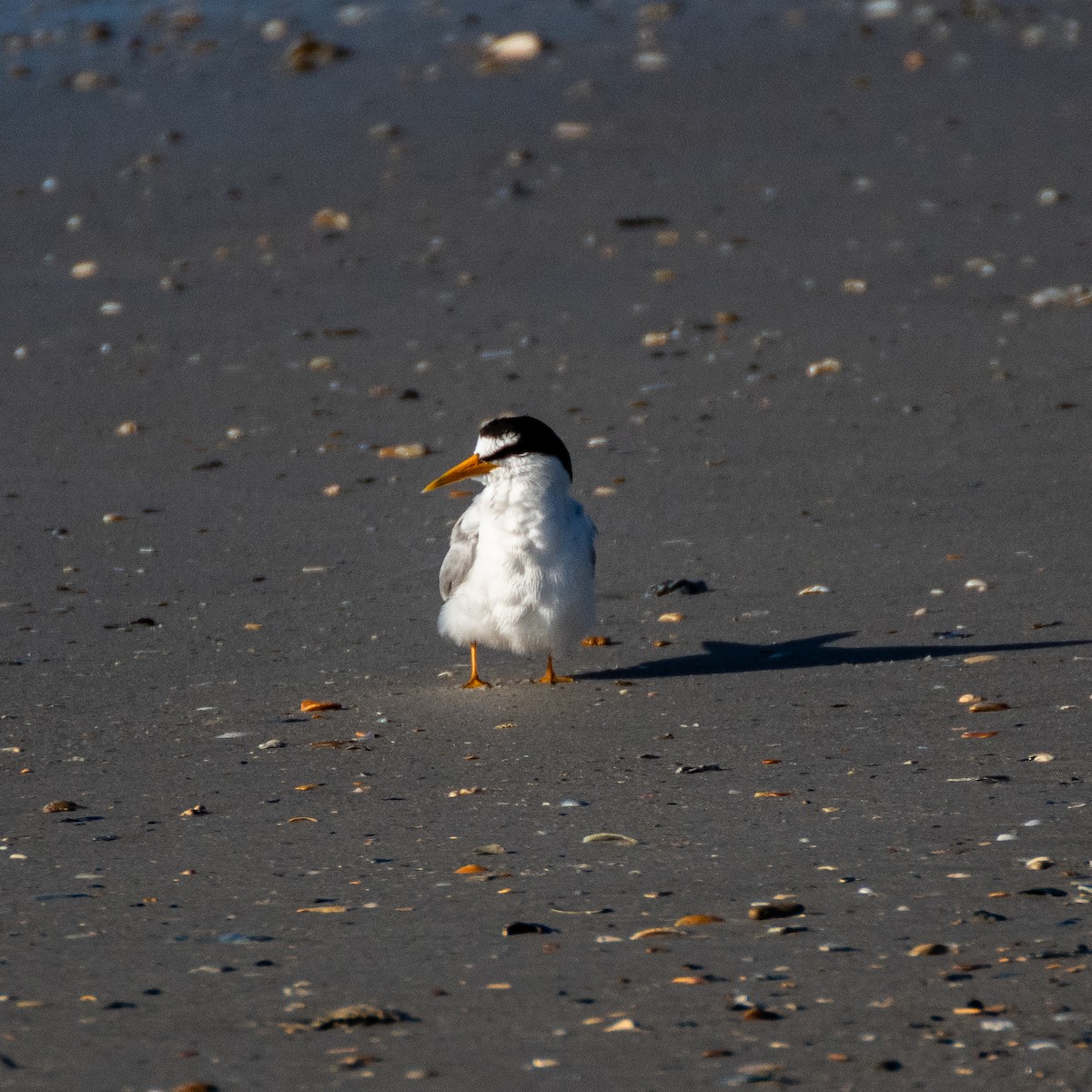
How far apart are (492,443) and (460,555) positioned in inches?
14.2

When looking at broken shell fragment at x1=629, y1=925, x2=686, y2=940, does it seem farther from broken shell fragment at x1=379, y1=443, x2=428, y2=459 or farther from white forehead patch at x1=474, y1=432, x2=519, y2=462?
broken shell fragment at x1=379, y1=443, x2=428, y2=459

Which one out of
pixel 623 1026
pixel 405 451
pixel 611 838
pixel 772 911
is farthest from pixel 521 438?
pixel 623 1026

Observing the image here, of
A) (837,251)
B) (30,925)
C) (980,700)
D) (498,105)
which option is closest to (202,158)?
(498,105)

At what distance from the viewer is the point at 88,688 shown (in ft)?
19.0

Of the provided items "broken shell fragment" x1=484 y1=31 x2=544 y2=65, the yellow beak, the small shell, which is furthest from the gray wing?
"broken shell fragment" x1=484 y1=31 x2=544 y2=65

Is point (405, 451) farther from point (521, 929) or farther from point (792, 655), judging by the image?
point (521, 929)

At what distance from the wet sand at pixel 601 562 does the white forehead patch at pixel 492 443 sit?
0.70 m

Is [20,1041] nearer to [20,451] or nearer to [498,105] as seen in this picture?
[20,451]

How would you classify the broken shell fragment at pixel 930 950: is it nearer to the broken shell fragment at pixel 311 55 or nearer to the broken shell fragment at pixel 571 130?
the broken shell fragment at pixel 571 130

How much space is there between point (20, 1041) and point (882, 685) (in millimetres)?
3030

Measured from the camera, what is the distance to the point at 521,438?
5883 millimetres

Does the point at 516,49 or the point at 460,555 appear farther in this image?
the point at 516,49

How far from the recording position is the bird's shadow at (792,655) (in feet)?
19.0

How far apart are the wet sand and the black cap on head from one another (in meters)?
0.70
